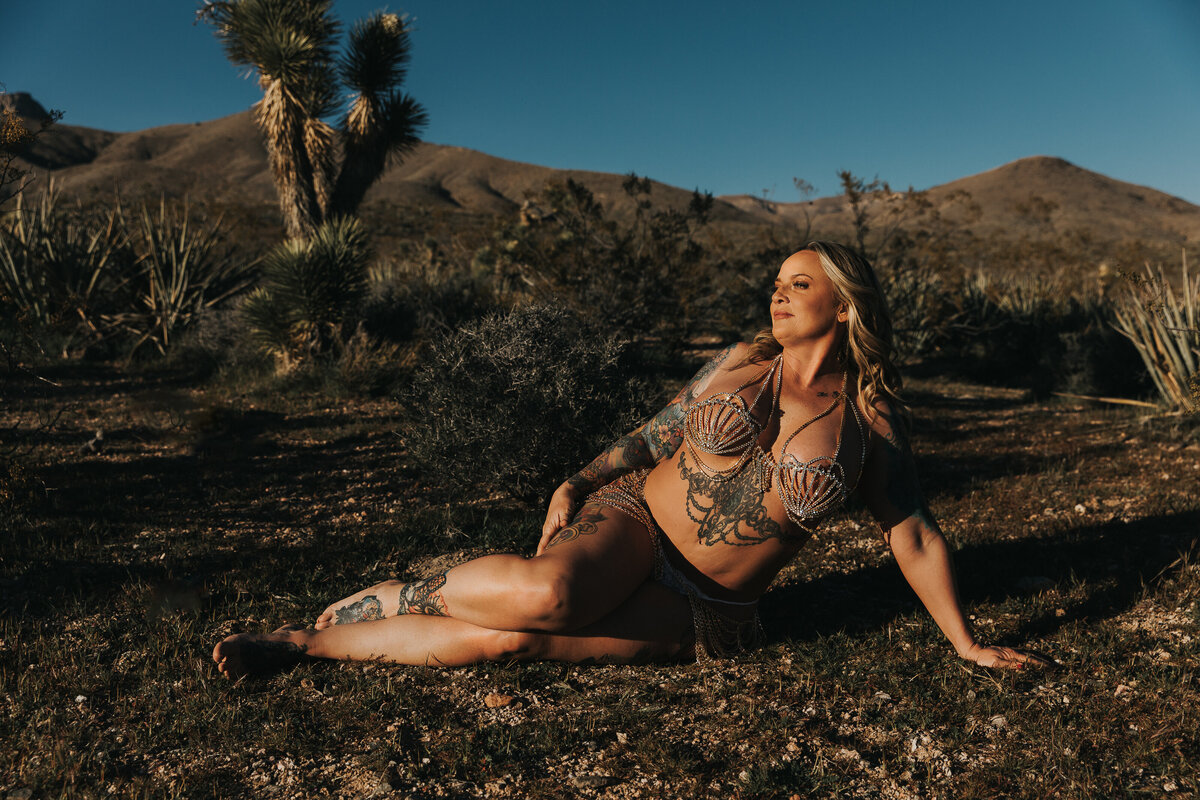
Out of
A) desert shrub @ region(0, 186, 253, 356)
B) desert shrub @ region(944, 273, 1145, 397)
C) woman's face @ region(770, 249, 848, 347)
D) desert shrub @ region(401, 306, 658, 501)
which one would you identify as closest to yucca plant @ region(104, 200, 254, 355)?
desert shrub @ region(0, 186, 253, 356)

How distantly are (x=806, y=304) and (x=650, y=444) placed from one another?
2.55ft

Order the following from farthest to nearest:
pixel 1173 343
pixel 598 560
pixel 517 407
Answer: pixel 1173 343
pixel 517 407
pixel 598 560

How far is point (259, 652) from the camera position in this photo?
262 cm

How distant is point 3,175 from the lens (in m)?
3.96

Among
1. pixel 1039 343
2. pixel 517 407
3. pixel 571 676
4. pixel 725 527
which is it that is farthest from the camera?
pixel 1039 343

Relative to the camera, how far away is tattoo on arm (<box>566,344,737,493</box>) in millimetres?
2830

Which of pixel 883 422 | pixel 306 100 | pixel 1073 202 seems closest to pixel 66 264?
pixel 306 100

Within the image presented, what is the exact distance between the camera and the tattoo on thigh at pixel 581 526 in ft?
8.59

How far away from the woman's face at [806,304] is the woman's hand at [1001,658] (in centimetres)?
121

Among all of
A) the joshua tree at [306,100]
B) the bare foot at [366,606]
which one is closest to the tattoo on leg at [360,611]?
the bare foot at [366,606]

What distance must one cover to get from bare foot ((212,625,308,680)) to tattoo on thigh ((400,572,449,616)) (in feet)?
1.28

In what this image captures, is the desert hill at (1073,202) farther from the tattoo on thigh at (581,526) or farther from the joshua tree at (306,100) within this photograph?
the tattoo on thigh at (581,526)

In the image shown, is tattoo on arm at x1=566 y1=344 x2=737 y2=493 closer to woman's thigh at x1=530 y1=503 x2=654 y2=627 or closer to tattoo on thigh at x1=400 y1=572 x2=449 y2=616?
woman's thigh at x1=530 y1=503 x2=654 y2=627

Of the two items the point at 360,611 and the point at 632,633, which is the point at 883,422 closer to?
the point at 632,633
